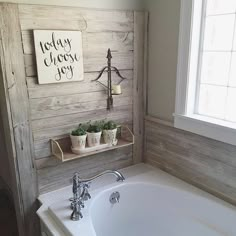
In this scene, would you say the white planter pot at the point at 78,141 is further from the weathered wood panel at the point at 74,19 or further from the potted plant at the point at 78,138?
the weathered wood panel at the point at 74,19

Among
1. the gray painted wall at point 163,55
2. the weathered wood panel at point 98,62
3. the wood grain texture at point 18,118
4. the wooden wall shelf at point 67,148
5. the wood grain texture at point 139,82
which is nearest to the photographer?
the wood grain texture at point 18,118

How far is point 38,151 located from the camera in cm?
166

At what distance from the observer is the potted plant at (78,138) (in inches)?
66.2

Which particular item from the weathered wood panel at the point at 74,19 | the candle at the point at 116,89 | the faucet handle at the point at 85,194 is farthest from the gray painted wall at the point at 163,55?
the faucet handle at the point at 85,194

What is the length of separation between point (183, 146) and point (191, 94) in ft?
1.23

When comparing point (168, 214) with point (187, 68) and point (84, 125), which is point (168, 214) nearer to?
point (84, 125)

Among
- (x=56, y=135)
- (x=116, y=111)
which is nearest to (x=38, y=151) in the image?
(x=56, y=135)

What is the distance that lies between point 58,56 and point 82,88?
27cm

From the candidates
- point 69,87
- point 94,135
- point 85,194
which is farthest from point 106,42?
point 85,194

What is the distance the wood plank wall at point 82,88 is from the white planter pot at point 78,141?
0.32ft

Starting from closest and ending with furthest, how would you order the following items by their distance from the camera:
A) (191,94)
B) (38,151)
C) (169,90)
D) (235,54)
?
(235,54)
(38,151)
(191,94)
(169,90)

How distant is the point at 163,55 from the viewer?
1873mm

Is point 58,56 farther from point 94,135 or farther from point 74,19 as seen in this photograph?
point 94,135

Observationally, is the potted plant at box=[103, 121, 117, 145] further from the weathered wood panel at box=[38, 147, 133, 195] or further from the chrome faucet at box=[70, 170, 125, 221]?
the chrome faucet at box=[70, 170, 125, 221]
